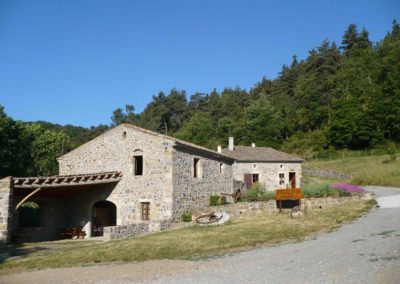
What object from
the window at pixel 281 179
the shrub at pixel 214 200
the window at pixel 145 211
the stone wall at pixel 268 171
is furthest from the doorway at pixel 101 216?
the window at pixel 281 179

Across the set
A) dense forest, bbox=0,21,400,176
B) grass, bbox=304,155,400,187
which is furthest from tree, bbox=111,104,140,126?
grass, bbox=304,155,400,187

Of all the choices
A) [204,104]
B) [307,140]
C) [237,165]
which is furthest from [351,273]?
[204,104]

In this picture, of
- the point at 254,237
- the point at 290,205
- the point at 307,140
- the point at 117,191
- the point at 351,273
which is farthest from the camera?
the point at 307,140

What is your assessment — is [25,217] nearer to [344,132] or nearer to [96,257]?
[96,257]

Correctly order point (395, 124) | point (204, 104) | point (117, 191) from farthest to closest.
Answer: point (204, 104), point (395, 124), point (117, 191)

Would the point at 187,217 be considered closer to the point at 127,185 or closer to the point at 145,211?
the point at 145,211

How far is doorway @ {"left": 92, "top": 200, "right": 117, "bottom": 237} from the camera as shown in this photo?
22.4 metres

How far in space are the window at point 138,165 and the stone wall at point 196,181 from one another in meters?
2.34

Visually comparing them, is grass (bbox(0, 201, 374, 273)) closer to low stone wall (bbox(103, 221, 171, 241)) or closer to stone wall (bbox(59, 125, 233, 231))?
low stone wall (bbox(103, 221, 171, 241))

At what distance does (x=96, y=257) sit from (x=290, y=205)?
528 inches

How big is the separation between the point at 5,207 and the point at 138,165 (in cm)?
703

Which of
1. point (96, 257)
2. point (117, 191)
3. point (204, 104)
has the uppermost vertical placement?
point (204, 104)

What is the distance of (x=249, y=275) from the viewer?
26.9 feet

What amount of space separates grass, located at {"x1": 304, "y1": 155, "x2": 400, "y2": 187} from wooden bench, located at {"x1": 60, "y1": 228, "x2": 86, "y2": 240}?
21.3m
